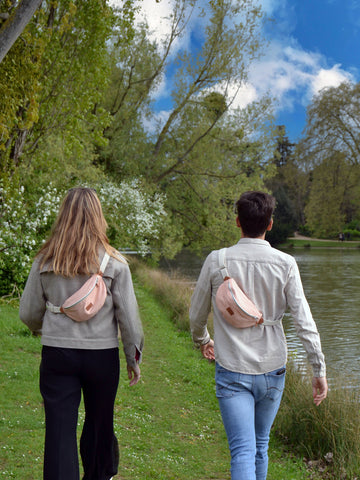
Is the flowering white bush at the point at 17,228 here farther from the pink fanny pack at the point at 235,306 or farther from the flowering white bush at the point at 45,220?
the pink fanny pack at the point at 235,306

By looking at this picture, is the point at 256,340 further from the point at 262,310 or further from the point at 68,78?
the point at 68,78

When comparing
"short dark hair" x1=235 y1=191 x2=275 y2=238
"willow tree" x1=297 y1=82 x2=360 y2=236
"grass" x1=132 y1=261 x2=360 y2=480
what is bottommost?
"grass" x1=132 y1=261 x2=360 y2=480

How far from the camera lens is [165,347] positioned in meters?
11.2

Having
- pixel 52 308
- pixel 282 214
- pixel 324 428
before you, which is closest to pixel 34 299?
pixel 52 308

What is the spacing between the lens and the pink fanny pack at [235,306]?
2945 millimetres

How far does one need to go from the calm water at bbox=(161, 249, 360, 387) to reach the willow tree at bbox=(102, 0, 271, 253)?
3950mm

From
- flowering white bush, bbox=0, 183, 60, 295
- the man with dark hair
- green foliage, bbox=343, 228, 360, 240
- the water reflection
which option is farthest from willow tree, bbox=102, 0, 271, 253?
green foliage, bbox=343, 228, 360, 240

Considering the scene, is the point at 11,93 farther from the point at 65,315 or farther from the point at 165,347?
the point at 65,315

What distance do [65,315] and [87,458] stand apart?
89cm

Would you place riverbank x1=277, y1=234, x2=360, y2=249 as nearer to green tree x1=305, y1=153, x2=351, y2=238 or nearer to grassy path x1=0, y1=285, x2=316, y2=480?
green tree x1=305, y1=153, x2=351, y2=238

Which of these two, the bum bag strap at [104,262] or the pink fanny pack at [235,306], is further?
the bum bag strap at [104,262]

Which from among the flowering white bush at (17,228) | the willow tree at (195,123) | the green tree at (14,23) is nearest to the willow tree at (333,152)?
the willow tree at (195,123)

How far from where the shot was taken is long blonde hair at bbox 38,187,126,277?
123 inches

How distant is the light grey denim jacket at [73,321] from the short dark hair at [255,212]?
2.38ft
